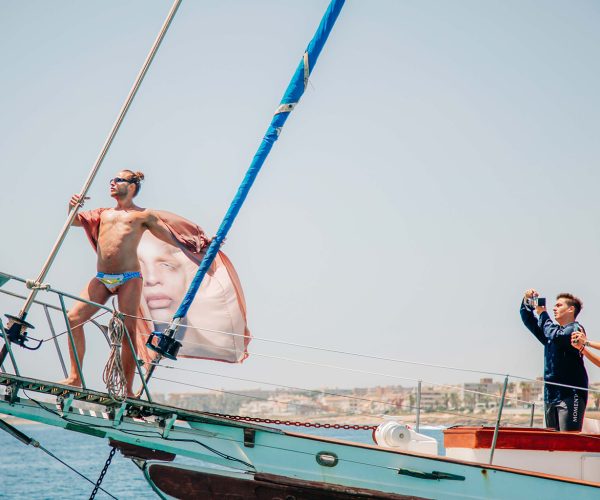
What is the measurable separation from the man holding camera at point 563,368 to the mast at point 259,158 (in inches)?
151

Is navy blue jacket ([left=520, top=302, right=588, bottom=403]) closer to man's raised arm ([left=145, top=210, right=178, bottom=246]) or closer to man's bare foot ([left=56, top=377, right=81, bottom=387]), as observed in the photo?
man's raised arm ([left=145, top=210, right=178, bottom=246])

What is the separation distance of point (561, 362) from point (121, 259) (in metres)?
5.16

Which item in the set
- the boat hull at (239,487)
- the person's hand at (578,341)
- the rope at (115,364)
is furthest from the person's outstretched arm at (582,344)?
the rope at (115,364)

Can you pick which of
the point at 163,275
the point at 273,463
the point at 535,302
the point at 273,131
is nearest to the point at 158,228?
the point at 163,275

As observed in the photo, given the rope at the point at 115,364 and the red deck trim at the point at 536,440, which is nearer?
the rope at the point at 115,364

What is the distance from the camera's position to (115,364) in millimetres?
9570

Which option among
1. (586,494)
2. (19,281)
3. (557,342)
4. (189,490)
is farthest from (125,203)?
(586,494)

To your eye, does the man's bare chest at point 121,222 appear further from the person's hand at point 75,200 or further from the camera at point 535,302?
the camera at point 535,302

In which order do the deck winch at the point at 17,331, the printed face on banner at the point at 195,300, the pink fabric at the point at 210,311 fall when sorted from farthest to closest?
the printed face on banner at the point at 195,300
the pink fabric at the point at 210,311
the deck winch at the point at 17,331

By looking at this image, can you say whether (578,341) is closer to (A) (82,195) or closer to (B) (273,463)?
(B) (273,463)

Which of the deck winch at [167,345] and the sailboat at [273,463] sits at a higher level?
the deck winch at [167,345]

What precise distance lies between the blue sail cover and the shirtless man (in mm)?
625

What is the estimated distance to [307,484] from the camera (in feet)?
30.8

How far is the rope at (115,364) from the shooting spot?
9.38 m
